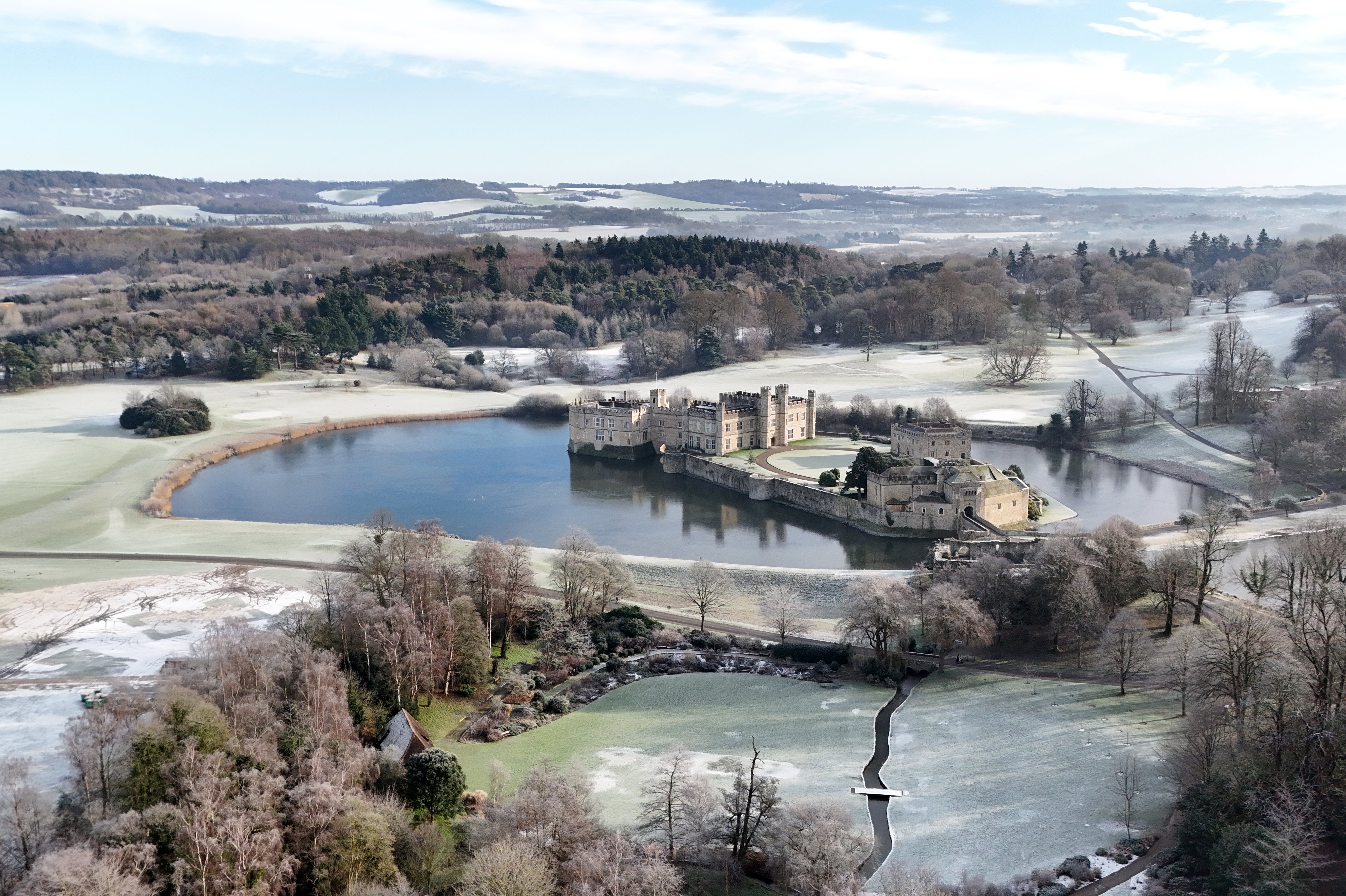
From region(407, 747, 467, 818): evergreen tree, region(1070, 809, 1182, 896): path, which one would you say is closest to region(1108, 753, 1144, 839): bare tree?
region(1070, 809, 1182, 896): path

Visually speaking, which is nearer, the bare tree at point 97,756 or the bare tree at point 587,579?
the bare tree at point 97,756

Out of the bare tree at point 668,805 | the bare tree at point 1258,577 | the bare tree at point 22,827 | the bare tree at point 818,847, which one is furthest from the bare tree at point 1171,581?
the bare tree at point 22,827

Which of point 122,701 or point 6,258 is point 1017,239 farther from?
point 122,701

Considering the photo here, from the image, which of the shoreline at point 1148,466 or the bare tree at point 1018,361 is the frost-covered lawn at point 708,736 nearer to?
the shoreline at point 1148,466

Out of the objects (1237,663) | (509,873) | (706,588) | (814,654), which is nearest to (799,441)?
(706,588)

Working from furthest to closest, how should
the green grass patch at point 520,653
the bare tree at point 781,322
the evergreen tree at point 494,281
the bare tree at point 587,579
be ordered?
the evergreen tree at point 494,281, the bare tree at point 781,322, the bare tree at point 587,579, the green grass patch at point 520,653

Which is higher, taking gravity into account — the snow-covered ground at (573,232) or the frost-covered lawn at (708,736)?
the snow-covered ground at (573,232)
